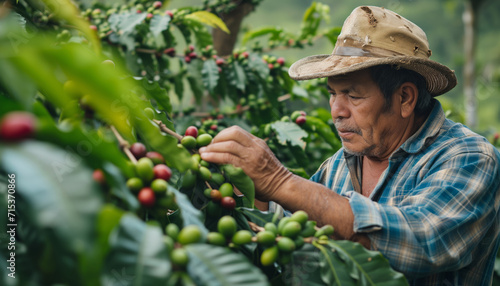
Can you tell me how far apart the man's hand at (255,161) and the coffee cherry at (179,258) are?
2.07ft

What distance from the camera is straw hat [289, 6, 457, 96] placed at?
2090 millimetres

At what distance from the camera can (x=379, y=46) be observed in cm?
211

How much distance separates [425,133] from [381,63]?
1.32ft

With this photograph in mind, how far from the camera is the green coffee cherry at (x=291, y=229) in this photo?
1.18 m

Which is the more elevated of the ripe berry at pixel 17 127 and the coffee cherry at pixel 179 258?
the ripe berry at pixel 17 127

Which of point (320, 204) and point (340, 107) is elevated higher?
point (340, 107)

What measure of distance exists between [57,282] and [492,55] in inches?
1143

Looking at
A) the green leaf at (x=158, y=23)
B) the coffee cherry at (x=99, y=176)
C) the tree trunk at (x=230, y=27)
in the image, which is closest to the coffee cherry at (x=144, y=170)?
the coffee cherry at (x=99, y=176)

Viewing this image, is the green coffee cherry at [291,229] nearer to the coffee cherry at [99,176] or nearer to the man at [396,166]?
the man at [396,166]

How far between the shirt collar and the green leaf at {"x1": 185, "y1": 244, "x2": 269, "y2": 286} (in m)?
1.34

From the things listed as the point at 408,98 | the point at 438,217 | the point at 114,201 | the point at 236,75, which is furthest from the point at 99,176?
the point at 236,75

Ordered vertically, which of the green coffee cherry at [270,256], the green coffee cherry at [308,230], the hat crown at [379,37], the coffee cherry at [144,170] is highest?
the hat crown at [379,37]

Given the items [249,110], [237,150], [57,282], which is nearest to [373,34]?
[237,150]

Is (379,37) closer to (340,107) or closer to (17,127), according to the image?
(340,107)
